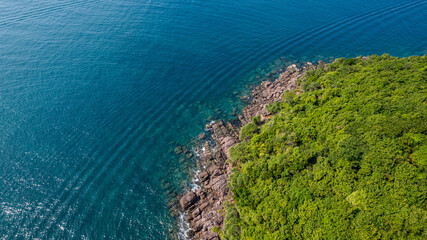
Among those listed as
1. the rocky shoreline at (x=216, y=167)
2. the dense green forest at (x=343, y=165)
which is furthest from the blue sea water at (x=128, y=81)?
the dense green forest at (x=343, y=165)

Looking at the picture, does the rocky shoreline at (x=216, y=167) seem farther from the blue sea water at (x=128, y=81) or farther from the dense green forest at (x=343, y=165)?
the blue sea water at (x=128, y=81)

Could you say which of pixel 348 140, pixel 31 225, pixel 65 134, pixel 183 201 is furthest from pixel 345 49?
pixel 31 225

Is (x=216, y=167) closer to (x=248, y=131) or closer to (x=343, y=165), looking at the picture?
(x=248, y=131)

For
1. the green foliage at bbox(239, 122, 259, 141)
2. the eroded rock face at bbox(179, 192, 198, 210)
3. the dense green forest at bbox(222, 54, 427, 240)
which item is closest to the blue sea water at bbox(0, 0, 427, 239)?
the eroded rock face at bbox(179, 192, 198, 210)

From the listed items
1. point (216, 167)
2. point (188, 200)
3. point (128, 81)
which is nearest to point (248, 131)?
point (216, 167)

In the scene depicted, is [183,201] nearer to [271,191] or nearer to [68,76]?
[271,191]

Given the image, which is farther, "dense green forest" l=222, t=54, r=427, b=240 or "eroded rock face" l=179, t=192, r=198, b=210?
"eroded rock face" l=179, t=192, r=198, b=210

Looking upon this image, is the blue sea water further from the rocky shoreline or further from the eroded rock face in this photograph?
the rocky shoreline
